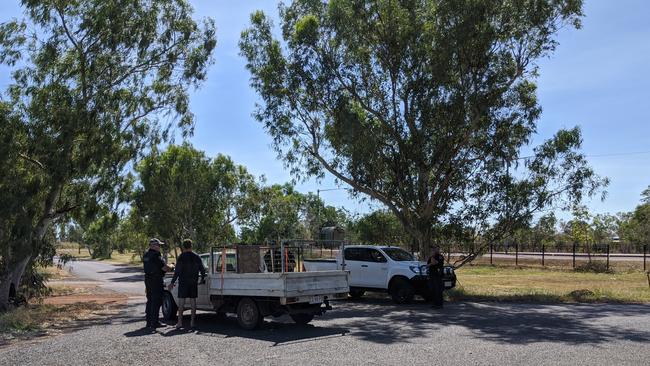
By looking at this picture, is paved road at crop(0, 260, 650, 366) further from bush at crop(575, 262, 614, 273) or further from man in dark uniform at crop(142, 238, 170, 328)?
bush at crop(575, 262, 614, 273)

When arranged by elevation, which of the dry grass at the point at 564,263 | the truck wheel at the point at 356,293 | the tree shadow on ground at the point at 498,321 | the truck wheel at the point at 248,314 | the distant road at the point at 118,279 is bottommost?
the distant road at the point at 118,279

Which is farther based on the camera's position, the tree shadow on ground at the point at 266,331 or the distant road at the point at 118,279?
the distant road at the point at 118,279

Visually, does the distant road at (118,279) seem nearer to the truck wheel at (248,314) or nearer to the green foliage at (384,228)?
the green foliage at (384,228)

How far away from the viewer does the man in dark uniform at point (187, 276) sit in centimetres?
1264

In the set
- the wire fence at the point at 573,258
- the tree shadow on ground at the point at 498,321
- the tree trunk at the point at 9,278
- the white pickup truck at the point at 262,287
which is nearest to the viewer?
the tree shadow on ground at the point at 498,321

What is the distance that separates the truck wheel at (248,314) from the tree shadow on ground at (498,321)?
1.94 m

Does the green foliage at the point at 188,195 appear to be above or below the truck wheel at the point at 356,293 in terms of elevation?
above

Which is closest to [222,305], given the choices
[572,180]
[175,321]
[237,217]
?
[175,321]

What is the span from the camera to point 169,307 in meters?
14.3

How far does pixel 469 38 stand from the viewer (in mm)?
19953

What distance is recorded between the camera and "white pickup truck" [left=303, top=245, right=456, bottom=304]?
61.2 feet

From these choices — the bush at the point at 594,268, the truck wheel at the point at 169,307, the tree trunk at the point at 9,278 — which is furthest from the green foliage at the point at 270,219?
the truck wheel at the point at 169,307

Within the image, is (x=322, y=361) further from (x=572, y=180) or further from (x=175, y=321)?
(x=572, y=180)

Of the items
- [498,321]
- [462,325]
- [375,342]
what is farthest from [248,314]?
[498,321]
